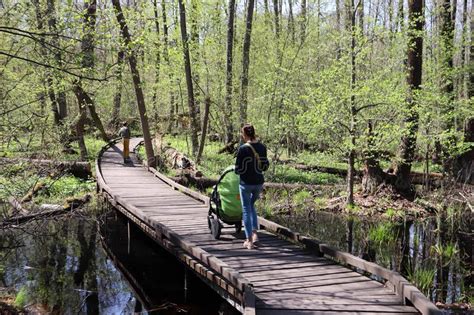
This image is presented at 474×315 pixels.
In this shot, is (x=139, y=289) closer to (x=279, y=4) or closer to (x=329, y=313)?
(x=329, y=313)

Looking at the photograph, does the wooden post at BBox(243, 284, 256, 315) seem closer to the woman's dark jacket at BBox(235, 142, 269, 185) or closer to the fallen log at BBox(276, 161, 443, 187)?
the woman's dark jacket at BBox(235, 142, 269, 185)

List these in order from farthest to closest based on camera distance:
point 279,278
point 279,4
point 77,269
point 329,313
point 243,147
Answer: point 279,4 → point 77,269 → point 243,147 → point 279,278 → point 329,313

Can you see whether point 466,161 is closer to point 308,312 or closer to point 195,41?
point 195,41

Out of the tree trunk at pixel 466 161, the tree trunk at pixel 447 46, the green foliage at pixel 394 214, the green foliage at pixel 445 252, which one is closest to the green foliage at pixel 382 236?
the green foliage at pixel 445 252

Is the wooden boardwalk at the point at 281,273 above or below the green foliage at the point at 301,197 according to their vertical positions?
above

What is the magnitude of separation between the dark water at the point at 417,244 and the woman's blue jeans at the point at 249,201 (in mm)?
3257

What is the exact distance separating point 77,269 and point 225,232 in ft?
11.0

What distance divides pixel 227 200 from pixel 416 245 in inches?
232

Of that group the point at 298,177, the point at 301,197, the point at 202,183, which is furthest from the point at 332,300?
the point at 298,177

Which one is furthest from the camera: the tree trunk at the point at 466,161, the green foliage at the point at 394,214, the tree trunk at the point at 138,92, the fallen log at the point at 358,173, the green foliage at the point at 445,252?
the tree trunk at the point at 466,161

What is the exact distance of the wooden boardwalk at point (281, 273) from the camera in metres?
5.68

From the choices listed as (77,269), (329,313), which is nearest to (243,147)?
(329,313)

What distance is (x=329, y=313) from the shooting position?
550cm

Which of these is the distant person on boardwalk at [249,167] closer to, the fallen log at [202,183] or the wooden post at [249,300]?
the wooden post at [249,300]
